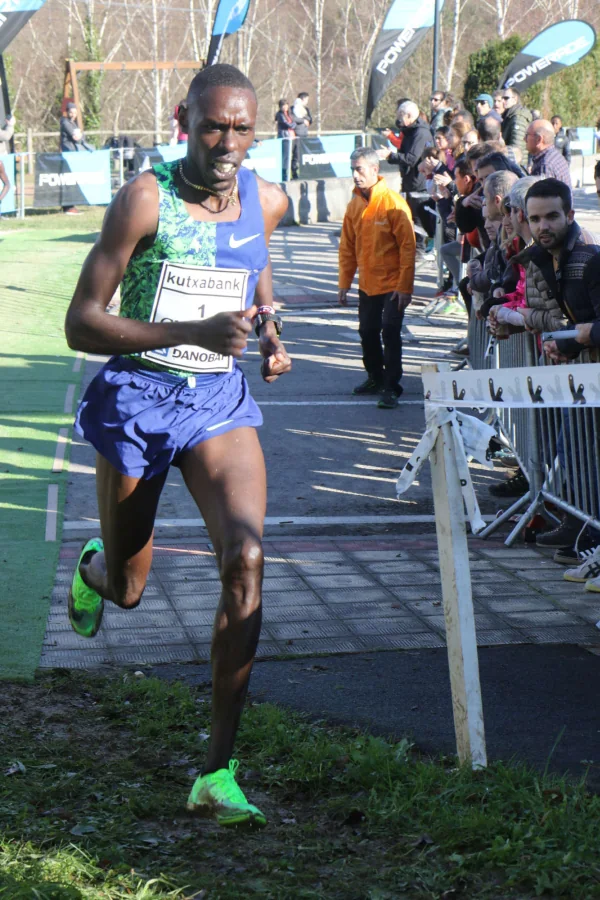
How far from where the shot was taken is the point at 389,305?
9.84 meters

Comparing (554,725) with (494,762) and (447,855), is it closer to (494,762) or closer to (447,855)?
(494,762)

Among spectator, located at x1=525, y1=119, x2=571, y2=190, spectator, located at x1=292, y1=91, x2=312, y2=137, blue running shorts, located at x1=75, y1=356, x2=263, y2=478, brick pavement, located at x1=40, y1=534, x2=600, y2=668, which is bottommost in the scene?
brick pavement, located at x1=40, y1=534, x2=600, y2=668

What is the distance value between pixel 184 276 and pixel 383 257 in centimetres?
639

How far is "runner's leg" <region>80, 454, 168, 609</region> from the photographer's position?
364 centimetres

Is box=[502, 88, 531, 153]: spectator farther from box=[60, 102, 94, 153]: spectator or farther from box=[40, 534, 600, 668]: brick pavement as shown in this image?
box=[60, 102, 94, 153]: spectator

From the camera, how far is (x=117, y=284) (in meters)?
3.45

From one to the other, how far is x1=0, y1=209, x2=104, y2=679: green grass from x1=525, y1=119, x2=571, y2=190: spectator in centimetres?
495

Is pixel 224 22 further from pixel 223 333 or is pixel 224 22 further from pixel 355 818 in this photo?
pixel 355 818

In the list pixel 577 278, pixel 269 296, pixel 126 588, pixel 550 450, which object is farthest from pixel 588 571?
pixel 126 588

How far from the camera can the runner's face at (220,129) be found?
3488 mm

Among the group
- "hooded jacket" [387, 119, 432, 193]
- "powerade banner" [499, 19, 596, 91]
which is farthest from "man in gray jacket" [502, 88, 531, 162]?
"powerade banner" [499, 19, 596, 91]

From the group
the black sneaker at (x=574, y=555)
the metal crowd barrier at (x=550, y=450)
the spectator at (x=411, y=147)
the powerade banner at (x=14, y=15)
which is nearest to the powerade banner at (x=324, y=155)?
the powerade banner at (x=14, y=15)

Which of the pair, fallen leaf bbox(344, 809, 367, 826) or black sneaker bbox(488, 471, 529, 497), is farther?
black sneaker bbox(488, 471, 529, 497)

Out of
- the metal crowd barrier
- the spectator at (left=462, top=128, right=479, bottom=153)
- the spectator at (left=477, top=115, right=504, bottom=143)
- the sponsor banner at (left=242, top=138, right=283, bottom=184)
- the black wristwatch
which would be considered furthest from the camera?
the sponsor banner at (left=242, top=138, right=283, bottom=184)
